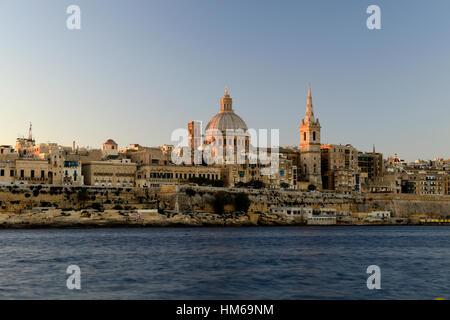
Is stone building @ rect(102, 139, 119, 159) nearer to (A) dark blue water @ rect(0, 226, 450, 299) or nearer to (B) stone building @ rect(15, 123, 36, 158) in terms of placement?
(B) stone building @ rect(15, 123, 36, 158)

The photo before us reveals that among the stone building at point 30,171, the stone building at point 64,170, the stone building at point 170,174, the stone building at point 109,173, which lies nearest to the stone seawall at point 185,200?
the stone building at point 30,171

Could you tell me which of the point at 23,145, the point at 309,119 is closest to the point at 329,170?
the point at 309,119

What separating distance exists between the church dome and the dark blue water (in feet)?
239

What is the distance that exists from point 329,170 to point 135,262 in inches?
3299

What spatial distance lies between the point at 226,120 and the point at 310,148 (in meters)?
16.6

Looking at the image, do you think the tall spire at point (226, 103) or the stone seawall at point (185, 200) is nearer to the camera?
the stone seawall at point (185, 200)

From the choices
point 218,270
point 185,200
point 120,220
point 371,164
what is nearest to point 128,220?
point 120,220

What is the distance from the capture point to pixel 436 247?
4031cm

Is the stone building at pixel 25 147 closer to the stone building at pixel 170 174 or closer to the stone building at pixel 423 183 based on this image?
the stone building at pixel 170 174

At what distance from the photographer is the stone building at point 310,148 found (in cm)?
10694

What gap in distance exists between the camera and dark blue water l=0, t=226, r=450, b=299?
65.5 feet

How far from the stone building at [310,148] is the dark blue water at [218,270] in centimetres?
6658
